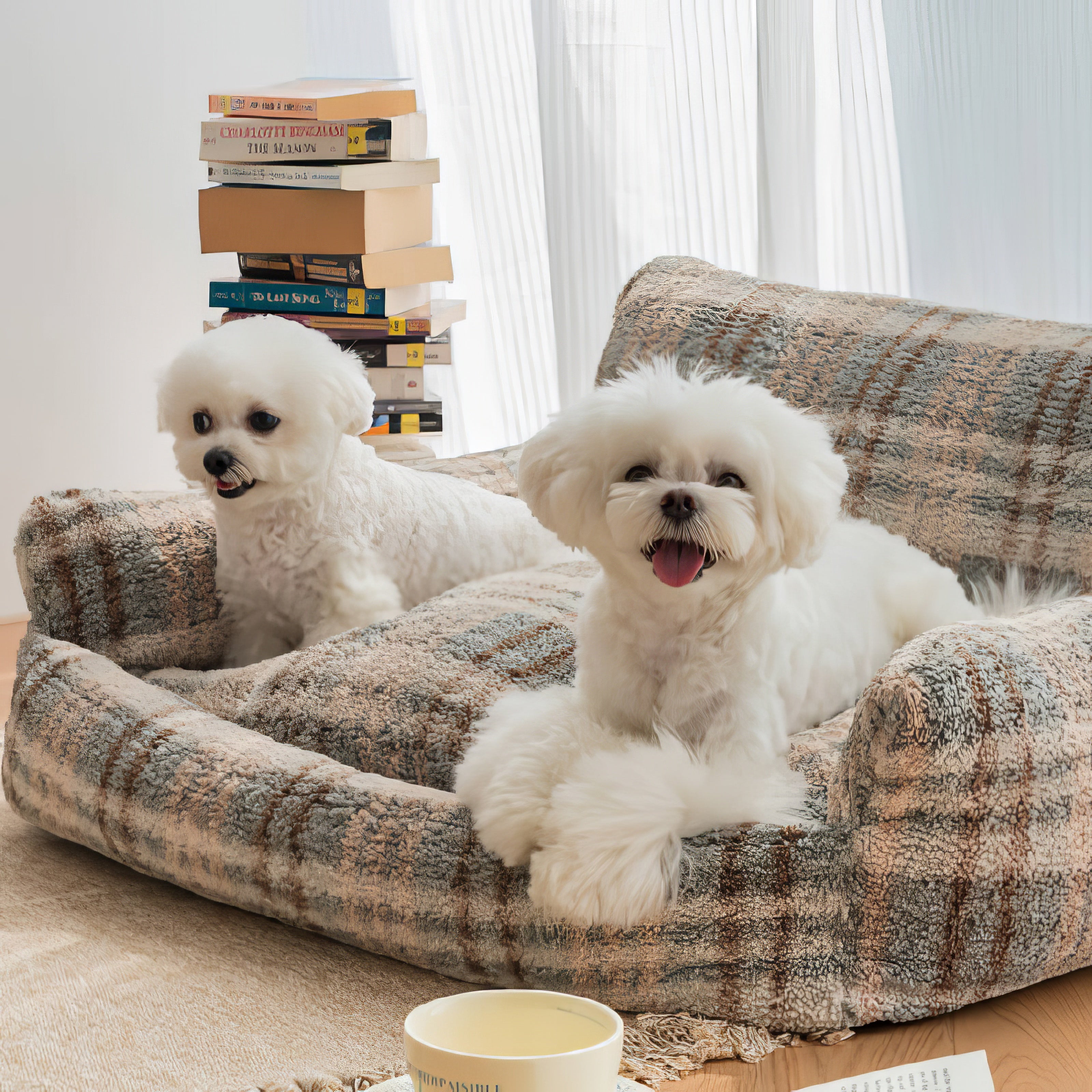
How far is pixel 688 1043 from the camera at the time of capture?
1.10 meters

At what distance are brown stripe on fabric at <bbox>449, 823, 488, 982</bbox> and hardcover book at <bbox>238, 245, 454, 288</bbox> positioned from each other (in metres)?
1.71

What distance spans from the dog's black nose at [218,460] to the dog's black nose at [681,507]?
829mm

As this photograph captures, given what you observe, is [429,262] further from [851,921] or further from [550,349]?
[851,921]

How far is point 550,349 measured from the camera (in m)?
3.19

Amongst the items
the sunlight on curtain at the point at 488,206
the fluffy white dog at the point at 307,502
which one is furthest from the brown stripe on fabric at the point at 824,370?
the sunlight on curtain at the point at 488,206

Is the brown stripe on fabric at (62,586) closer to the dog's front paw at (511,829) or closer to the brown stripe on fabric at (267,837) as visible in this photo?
the brown stripe on fabric at (267,837)

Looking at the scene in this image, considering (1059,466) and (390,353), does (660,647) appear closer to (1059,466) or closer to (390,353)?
(1059,466)

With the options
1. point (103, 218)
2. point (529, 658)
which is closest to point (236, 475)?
Result: point (529, 658)

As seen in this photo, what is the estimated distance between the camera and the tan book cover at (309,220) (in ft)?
8.42

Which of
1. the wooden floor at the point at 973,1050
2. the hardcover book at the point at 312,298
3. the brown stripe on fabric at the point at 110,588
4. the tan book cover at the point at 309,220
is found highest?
the tan book cover at the point at 309,220

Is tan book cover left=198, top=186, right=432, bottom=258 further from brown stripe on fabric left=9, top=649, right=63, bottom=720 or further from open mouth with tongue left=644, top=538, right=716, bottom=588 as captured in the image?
open mouth with tongue left=644, top=538, right=716, bottom=588

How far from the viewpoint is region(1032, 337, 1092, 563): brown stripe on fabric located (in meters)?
1.59

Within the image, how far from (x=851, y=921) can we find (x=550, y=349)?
230 centimetres

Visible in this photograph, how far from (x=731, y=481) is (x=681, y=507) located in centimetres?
9
